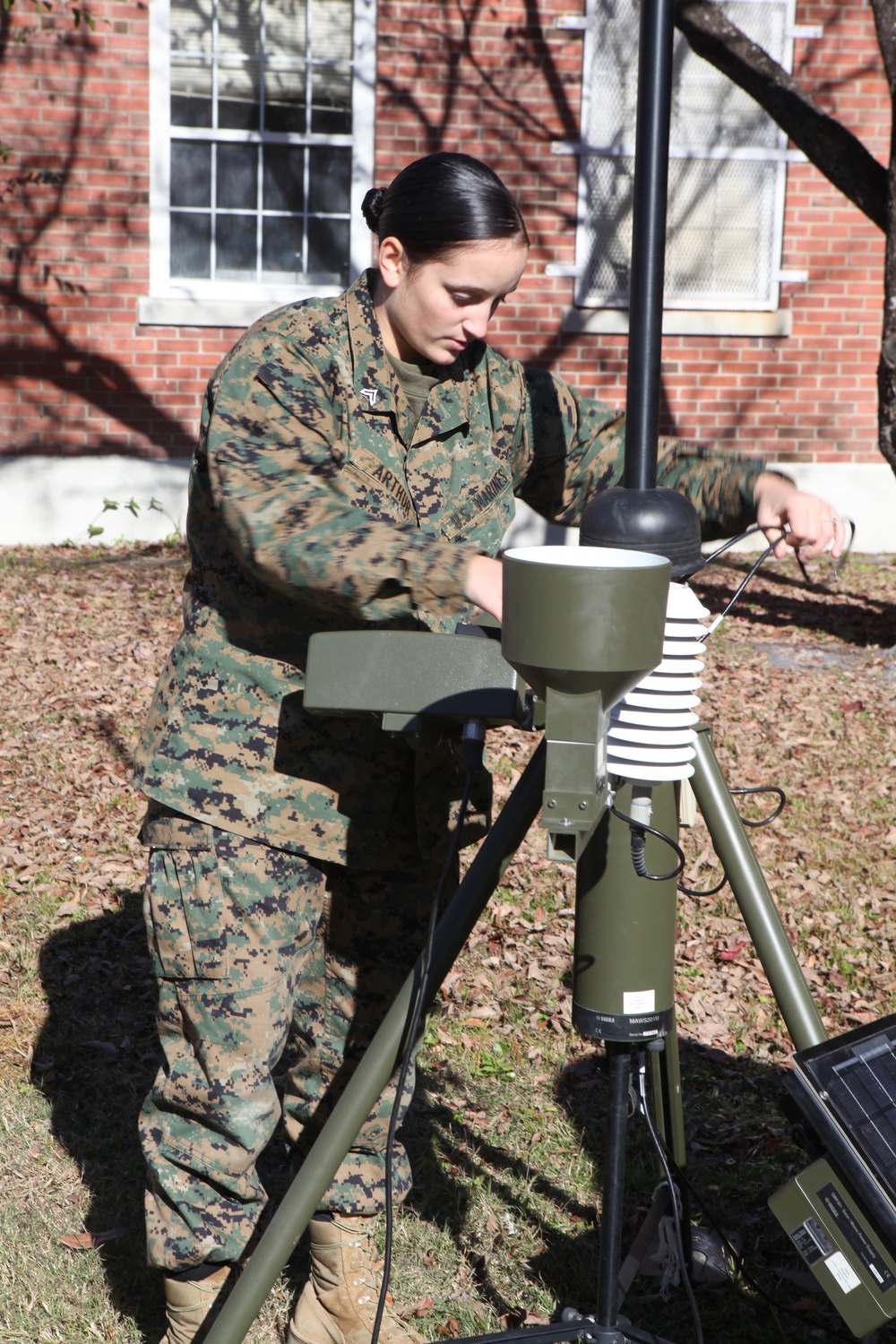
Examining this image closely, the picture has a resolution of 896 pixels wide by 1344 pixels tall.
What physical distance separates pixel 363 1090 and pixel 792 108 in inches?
252

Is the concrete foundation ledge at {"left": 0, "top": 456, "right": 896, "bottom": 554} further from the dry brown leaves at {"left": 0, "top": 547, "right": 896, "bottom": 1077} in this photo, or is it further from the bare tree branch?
the bare tree branch

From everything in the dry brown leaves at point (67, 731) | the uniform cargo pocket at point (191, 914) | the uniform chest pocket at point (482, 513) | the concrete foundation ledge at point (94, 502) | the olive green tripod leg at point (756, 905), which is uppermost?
the uniform chest pocket at point (482, 513)

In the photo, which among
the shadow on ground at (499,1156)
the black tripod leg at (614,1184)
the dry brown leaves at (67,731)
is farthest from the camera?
the dry brown leaves at (67,731)

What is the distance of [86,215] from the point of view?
8.09m

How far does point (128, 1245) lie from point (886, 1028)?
179 cm

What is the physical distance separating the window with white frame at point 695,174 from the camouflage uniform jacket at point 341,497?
648cm

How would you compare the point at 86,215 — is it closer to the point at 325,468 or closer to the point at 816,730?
the point at 816,730

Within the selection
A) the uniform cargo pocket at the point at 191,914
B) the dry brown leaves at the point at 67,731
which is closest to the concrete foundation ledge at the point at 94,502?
the dry brown leaves at the point at 67,731

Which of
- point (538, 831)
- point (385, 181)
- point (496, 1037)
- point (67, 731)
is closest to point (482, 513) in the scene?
point (496, 1037)

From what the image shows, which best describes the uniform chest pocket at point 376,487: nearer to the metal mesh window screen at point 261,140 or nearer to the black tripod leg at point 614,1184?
the black tripod leg at point 614,1184

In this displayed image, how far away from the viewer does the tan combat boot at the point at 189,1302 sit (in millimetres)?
2223

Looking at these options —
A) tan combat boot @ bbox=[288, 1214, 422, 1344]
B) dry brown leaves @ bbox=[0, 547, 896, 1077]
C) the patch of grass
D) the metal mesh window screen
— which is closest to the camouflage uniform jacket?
tan combat boot @ bbox=[288, 1214, 422, 1344]

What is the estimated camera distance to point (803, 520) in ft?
6.08

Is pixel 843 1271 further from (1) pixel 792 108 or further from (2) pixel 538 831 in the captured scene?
(1) pixel 792 108
